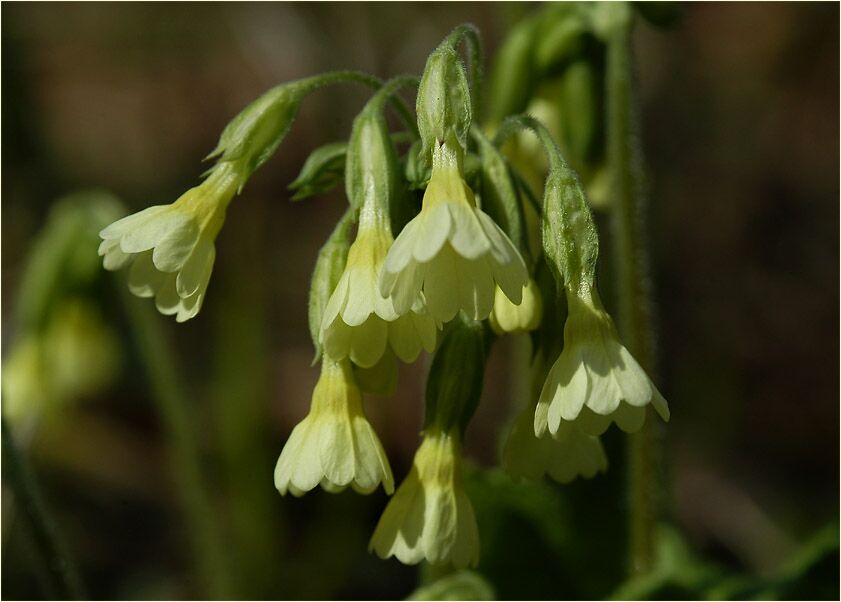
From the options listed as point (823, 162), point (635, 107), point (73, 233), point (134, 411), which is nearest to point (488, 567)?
point (635, 107)

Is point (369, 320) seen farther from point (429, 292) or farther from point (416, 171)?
point (416, 171)

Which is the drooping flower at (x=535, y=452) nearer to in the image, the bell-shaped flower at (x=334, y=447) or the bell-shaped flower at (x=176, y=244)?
the bell-shaped flower at (x=334, y=447)

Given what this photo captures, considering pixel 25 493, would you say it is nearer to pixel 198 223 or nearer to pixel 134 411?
pixel 198 223

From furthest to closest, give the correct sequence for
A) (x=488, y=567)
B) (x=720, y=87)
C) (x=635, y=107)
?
1. (x=720, y=87)
2. (x=488, y=567)
3. (x=635, y=107)

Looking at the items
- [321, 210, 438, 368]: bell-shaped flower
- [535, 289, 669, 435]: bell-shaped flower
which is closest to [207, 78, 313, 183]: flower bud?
[321, 210, 438, 368]: bell-shaped flower

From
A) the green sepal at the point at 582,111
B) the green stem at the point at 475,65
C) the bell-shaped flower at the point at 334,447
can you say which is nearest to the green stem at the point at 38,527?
the bell-shaped flower at the point at 334,447

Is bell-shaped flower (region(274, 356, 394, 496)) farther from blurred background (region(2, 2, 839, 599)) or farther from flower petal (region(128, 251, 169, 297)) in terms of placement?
blurred background (region(2, 2, 839, 599))

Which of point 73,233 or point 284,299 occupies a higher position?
point 73,233
